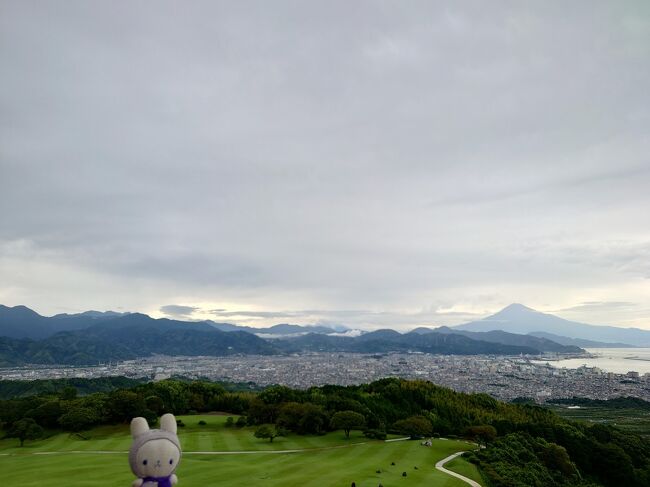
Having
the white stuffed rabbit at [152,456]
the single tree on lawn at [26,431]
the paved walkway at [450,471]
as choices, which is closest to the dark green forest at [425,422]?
the single tree on lawn at [26,431]

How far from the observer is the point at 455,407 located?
244 feet

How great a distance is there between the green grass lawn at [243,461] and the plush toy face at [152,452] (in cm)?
1480

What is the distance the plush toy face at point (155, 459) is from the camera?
1265 centimetres

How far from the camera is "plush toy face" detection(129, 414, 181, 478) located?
12.7 m

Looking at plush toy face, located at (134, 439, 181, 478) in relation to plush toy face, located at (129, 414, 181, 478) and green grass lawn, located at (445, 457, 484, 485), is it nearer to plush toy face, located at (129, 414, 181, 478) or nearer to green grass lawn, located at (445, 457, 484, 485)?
plush toy face, located at (129, 414, 181, 478)

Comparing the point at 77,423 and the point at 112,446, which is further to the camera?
the point at 77,423

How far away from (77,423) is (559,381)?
197 metres

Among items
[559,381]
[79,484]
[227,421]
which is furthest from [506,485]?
[559,381]

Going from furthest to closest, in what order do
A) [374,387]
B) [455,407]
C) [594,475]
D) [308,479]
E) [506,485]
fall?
[374,387], [455,407], [594,475], [506,485], [308,479]

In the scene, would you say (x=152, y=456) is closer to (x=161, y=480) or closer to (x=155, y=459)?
(x=155, y=459)

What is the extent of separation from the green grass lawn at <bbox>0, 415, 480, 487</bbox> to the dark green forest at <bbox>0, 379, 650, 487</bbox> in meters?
2.47

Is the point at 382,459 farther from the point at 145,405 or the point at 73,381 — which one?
the point at 73,381

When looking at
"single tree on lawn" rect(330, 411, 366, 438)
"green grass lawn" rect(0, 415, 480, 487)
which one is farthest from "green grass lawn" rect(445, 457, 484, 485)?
"single tree on lawn" rect(330, 411, 366, 438)

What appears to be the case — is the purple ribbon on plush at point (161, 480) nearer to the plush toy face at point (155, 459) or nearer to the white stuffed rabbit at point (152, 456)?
the white stuffed rabbit at point (152, 456)
